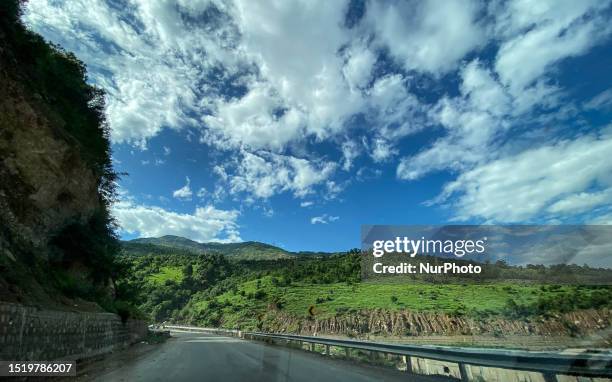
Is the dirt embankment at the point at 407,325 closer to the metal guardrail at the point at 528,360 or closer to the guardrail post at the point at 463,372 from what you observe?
the metal guardrail at the point at 528,360

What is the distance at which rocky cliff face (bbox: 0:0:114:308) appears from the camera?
16375mm

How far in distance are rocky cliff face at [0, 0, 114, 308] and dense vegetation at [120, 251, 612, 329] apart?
10.4 m

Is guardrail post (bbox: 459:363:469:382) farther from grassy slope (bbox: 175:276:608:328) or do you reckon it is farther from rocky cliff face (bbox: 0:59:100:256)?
grassy slope (bbox: 175:276:608:328)

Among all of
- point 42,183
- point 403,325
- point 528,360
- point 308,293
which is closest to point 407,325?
point 403,325

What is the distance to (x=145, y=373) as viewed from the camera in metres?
12.0

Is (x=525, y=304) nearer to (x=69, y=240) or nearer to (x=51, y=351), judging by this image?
(x=69, y=240)

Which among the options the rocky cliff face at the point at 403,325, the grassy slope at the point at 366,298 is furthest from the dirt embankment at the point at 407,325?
the grassy slope at the point at 366,298

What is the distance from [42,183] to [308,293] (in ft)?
263

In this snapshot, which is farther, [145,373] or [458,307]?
[458,307]

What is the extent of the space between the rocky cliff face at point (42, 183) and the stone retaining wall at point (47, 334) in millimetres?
1242

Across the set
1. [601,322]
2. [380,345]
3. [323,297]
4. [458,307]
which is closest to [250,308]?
[323,297]

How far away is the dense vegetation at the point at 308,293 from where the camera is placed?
2576 inches

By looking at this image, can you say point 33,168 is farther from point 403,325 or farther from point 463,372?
point 403,325

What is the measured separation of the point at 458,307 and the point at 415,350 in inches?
2858
